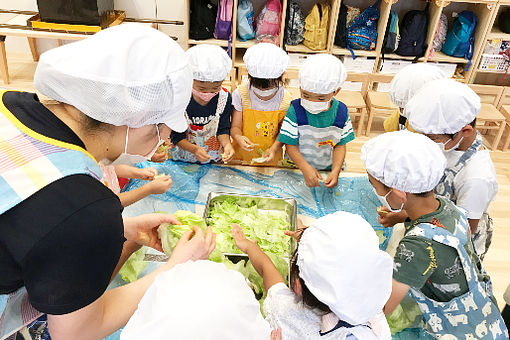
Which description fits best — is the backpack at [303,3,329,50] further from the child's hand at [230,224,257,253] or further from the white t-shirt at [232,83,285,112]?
the child's hand at [230,224,257,253]

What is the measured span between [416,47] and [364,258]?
4782 millimetres

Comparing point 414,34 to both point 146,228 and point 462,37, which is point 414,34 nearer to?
point 462,37

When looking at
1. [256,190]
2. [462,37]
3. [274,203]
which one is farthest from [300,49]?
[274,203]

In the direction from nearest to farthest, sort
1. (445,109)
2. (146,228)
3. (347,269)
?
(347,269), (146,228), (445,109)

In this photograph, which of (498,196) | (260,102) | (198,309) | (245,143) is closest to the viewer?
(198,309)

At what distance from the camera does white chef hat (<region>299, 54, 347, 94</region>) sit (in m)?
2.52

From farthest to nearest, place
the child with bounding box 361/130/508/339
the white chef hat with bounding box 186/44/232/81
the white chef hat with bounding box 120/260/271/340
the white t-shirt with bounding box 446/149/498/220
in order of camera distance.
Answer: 1. the white chef hat with bounding box 186/44/232/81
2. the white t-shirt with bounding box 446/149/498/220
3. the child with bounding box 361/130/508/339
4. the white chef hat with bounding box 120/260/271/340

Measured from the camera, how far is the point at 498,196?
3.94 metres

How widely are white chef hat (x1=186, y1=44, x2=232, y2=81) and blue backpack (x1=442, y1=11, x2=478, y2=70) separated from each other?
13.1 ft

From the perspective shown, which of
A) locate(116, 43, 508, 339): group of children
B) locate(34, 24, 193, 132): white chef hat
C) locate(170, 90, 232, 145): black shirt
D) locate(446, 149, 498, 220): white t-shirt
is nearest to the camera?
locate(34, 24, 193, 132): white chef hat

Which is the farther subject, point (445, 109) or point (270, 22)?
point (270, 22)

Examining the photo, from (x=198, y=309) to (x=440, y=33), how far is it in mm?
5591

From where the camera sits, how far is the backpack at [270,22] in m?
5.13

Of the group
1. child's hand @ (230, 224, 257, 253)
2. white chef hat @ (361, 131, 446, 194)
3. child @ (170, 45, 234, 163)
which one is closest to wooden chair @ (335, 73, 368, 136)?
child @ (170, 45, 234, 163)
